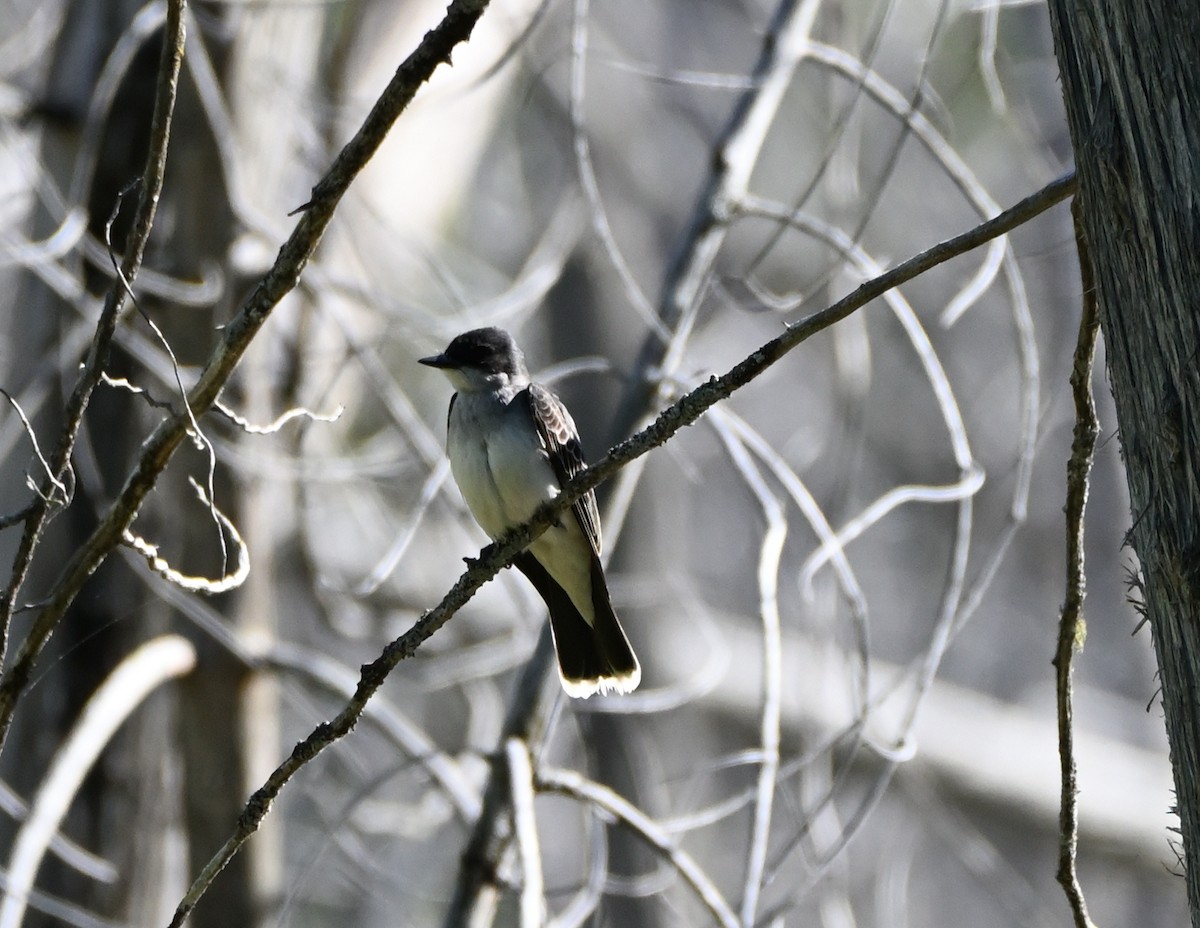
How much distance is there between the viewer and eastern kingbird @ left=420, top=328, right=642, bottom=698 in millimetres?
4707

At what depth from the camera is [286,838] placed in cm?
1265

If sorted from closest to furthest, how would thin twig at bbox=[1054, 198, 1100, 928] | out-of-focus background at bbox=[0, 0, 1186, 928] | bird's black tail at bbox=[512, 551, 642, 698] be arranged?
1. thin twig at bbox=[1054, 198, 1100, 928]
2. out-of-focus background at bbox=[0, 0, 1186, 928]
3. bird's black tail at bbox=[512, 551, 642, 698]

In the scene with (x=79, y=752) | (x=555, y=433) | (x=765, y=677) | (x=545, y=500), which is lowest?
(x=79, y=752)

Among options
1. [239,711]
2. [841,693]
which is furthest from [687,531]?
[239,711]

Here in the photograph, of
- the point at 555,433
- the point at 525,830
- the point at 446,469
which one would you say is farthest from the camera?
the point at 555,433

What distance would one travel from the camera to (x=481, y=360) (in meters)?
5.14

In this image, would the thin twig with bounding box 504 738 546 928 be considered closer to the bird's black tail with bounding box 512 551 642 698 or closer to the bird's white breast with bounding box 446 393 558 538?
the bird's black tail with bounding box 512 551 642 698

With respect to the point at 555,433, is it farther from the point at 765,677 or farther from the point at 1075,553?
the point at 1075,553

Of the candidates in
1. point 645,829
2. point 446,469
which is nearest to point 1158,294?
point 645,829

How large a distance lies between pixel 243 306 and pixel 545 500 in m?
2.32

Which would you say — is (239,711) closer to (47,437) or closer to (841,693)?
(47,437)

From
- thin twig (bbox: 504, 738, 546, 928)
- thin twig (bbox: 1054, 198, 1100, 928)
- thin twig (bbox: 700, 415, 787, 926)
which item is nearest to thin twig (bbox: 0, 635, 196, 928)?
thin twig (bbox: 504, 738, 546, 928)

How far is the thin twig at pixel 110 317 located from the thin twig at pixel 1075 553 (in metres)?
1.65

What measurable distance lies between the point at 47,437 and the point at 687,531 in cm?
840
